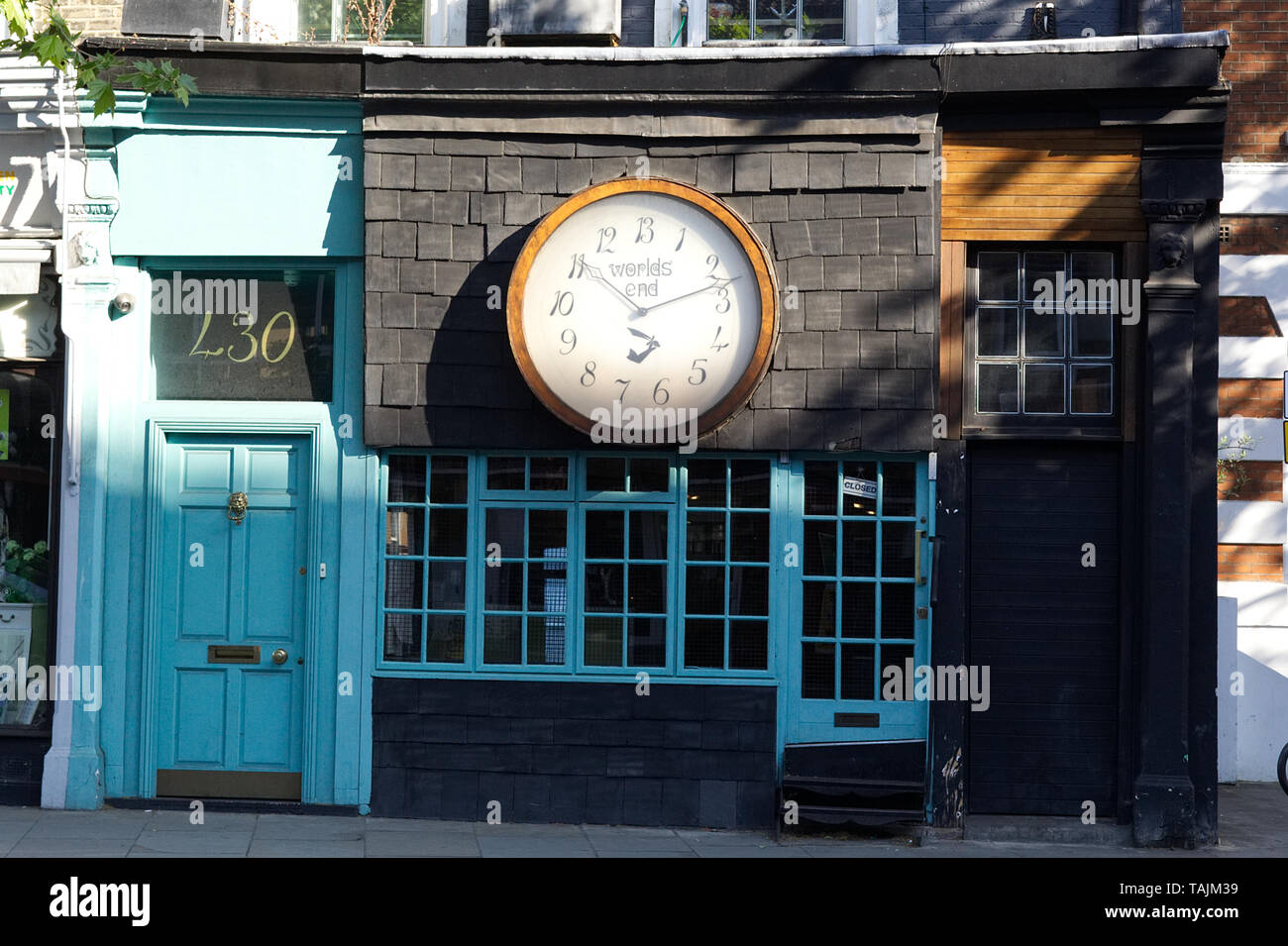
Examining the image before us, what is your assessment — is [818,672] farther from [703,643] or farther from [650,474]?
[650,474]

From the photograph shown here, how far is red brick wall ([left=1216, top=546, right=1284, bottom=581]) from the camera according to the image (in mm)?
10664

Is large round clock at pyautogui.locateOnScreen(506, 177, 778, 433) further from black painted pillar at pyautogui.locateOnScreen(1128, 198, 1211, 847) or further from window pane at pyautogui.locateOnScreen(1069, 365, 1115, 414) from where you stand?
black painted pillar at pyautogui.locateOnScreen(1128, 198, 1211, 847)

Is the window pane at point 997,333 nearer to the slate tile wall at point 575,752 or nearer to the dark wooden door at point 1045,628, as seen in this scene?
the dark wooden door at point 1045,628

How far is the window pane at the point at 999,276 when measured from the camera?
9.25 metres

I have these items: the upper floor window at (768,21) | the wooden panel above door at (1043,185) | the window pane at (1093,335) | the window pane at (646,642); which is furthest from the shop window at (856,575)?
the upper floor window at (768,21)

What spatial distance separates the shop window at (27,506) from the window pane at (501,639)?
127 inches

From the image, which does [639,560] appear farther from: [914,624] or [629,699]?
[914,624]

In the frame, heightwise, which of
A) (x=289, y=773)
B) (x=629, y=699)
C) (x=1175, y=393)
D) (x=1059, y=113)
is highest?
(x=1059, y=113)

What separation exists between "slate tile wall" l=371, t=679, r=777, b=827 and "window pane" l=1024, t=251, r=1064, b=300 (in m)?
3.42

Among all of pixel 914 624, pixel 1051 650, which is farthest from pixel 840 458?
pixel 1051 650

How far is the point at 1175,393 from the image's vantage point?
888 cm

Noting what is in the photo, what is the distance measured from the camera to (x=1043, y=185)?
29.6 ft

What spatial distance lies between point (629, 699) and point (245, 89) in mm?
5040

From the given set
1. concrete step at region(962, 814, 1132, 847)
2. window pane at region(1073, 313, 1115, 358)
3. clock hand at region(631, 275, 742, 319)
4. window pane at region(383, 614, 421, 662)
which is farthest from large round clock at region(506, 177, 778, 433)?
concrete step at region(962, 814, 1132, 847)
